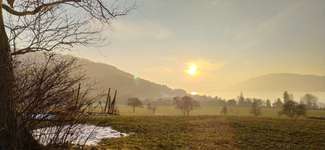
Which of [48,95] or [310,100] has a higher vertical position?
[310,100]

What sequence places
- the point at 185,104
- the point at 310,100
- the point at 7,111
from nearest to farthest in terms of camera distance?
the point at 7,111
the point at 185,104
the point at 310,100

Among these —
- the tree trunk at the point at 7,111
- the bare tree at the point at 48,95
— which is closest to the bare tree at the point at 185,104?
the tree trunk at the point at 7,111

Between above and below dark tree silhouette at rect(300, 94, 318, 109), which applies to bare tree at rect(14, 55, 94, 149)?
below

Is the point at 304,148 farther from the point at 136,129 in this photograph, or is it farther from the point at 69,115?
the point at 69,115

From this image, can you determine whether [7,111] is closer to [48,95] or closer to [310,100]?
[48,95]

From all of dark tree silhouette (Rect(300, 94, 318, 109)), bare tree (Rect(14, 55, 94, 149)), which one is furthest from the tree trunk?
dark tree silhouette (Rect(300, 94, 318, 109))

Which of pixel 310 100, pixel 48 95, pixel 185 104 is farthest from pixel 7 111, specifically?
pixel 310 100

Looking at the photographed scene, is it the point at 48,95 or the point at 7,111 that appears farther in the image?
the point at 7,111

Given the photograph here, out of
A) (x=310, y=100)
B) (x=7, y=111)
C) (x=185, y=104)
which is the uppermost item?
(x=310, y=100)

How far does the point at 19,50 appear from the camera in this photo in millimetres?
6570

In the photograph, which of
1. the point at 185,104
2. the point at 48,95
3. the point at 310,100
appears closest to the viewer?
the point at 48,95

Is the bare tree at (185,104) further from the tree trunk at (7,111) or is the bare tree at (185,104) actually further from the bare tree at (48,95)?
the bare tree at (48,95)

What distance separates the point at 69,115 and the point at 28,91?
68 cm

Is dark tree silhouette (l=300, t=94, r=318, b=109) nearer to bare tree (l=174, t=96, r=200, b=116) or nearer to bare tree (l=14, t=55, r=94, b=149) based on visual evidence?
bare tree (l=174, t=96, r=200, b=116)
